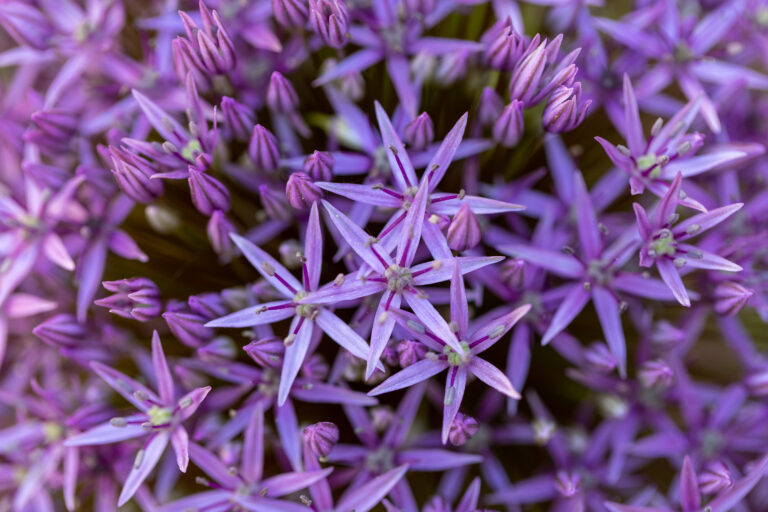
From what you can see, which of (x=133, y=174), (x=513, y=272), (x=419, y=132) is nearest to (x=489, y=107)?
(x=419, y=132)

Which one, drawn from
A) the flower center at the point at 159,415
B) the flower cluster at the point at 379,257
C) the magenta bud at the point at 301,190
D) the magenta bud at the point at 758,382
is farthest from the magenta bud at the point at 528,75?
the flower center at the point at 159,415

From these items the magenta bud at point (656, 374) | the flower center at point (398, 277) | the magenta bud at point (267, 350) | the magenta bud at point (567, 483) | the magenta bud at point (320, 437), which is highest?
the flower center at point (398, 277)

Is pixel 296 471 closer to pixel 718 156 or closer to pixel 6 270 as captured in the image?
pixel 6 270

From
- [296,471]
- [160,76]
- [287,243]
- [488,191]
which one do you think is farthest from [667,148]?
[160,76]

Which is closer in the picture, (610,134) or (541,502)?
(541,502)

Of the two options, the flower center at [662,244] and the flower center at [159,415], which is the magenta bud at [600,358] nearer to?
the flower center at [662,244]

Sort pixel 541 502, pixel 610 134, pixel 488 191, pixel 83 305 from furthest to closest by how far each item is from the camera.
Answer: pixel 610 134
pixel 541 502
pixel 488 191
pixel 83 305

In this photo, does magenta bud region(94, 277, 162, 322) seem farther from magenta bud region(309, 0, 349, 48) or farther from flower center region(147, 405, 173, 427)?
magenta bud region(309, 0, 349, 48)

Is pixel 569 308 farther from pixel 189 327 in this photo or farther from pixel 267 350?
pixel 189 327
